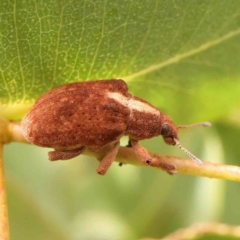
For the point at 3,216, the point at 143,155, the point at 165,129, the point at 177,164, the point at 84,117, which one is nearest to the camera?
the point at 3,216

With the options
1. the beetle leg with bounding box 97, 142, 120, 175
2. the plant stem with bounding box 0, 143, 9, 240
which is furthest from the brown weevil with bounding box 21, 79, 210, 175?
the plant stem with bounding box 0, 143, 9, 240

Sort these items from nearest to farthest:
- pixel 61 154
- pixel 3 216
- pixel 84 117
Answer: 1. pixel 3 216
2. pixel 84 117
3. pixel 61 154

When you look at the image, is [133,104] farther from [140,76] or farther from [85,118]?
[85,118]

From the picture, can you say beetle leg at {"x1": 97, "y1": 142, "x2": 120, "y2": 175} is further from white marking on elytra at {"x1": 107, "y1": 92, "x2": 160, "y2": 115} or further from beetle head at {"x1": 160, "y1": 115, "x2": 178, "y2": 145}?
beetle head at {"x1": 160, "y1": 115, "x2": 178, "y2": 145}

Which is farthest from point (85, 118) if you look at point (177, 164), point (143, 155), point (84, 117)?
point (177, 164)

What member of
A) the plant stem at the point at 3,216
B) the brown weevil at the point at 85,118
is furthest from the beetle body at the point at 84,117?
the plant stem at the point at 3,216

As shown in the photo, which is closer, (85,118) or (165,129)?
(85,118)

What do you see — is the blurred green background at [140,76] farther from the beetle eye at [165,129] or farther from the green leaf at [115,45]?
the beetle eye at [165,129]
